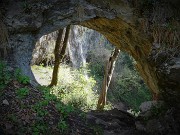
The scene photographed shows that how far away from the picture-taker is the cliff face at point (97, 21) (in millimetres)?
7359

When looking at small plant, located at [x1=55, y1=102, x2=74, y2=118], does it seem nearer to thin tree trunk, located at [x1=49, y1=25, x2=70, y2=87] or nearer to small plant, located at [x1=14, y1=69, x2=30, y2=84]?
small plant, located at [x1=14, y1=69, x2=30, y2=84]

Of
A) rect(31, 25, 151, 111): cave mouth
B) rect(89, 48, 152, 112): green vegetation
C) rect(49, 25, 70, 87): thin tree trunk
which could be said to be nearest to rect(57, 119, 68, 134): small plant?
rect(49, 25, 70, 87): thin tree trunk

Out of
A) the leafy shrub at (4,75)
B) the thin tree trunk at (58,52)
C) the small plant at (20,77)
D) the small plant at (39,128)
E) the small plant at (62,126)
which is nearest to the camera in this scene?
the small plant at (39,128)

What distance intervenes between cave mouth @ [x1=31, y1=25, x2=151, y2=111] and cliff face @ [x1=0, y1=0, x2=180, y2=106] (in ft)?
16.9

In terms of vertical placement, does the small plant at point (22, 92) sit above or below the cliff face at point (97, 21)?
below

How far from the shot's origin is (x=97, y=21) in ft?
31.3

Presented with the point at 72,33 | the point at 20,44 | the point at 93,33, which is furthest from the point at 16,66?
the point at 93,33

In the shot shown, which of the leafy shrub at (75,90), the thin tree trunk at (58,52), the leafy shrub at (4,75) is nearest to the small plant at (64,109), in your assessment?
the leafy shrub at (4,75)

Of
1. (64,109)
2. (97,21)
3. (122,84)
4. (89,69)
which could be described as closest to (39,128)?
(64,109)

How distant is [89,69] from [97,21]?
434 inches

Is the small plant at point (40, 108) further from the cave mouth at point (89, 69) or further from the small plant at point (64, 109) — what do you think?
the cave mouth at point (89, 69)

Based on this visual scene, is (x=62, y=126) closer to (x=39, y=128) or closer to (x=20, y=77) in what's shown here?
(x=39, y=128)

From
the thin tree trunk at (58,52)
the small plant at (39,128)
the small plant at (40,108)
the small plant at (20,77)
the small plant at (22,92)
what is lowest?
the small plant at (39,128)

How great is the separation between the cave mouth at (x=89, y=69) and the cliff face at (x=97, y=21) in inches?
203
